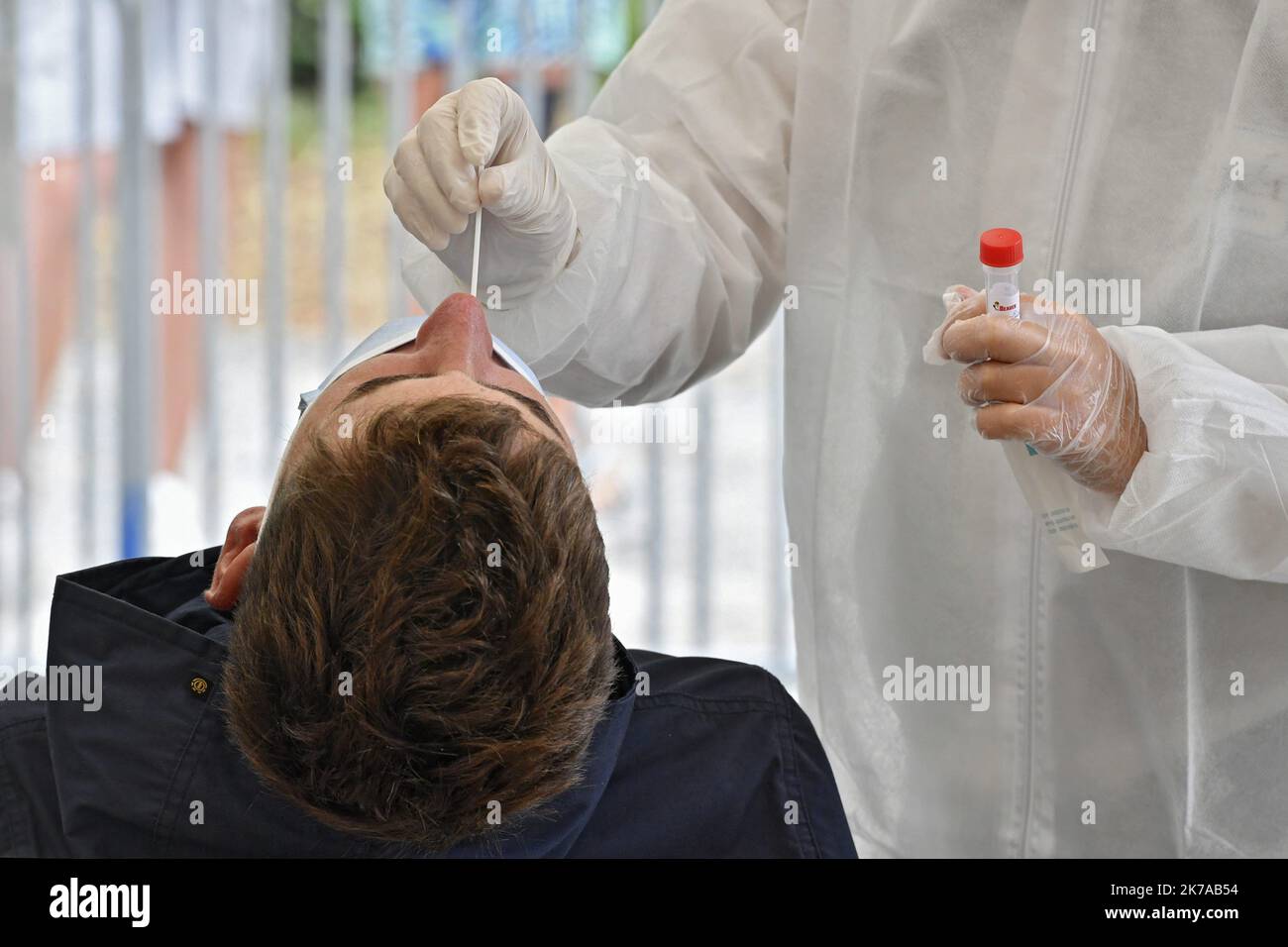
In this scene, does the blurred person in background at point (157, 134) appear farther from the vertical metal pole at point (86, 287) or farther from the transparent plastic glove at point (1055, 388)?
the transparent plastic glove at point (1055, 388)

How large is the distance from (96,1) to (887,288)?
6.39ft

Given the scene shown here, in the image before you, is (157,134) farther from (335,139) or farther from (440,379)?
(440,379)

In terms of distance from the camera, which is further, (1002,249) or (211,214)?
(211,214)

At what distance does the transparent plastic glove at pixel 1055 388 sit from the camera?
94cm

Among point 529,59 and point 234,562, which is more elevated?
point 529,59

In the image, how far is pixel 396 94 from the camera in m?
2.46

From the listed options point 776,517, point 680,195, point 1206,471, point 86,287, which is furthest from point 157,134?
point 1206,471

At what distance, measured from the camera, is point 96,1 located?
2453mm

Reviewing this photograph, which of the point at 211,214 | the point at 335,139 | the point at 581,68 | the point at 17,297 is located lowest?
the point at 17,297

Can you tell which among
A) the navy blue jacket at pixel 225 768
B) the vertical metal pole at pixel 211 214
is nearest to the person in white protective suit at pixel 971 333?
the navy blue jacket at pixel 225 768

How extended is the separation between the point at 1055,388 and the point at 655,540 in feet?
5.52

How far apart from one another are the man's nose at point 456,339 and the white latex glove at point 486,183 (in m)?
0.12
